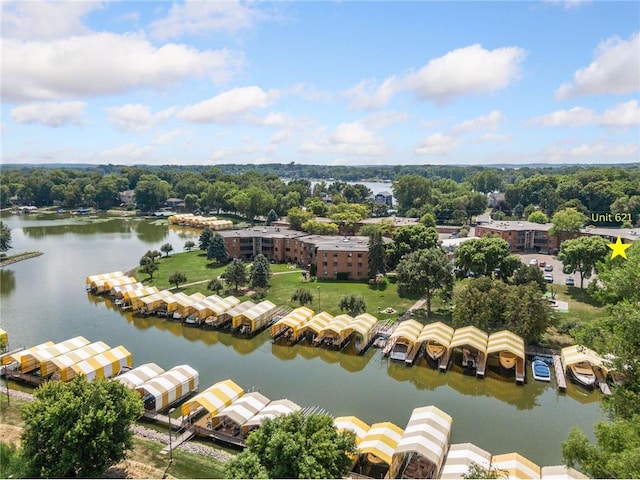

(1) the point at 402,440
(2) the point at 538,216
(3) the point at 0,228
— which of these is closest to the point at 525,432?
(1) the point at 402,440

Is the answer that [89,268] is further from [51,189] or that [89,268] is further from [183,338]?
[51,189]

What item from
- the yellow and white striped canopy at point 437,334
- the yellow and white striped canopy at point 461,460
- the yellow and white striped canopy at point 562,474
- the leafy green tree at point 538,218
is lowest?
the yellow and white striped canopy at point 461,460

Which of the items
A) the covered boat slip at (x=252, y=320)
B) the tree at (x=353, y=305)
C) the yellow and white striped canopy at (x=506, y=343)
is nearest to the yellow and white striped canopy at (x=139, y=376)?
the covered boat slip at (x=252, y=320)

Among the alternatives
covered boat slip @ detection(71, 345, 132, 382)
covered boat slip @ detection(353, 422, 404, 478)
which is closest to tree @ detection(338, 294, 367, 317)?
covered boat slip @ detection(71, 345, 132, 382)

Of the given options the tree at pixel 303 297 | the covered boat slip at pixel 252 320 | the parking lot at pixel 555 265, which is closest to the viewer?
the covered boat slip at pixel 252 320

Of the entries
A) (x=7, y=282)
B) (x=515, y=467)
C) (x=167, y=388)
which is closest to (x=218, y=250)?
(x=7, y=282)

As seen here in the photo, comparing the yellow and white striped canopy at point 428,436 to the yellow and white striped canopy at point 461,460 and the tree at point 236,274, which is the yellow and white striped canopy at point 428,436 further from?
the tree at point 236,274

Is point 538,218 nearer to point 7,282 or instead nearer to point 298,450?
point 298,450
